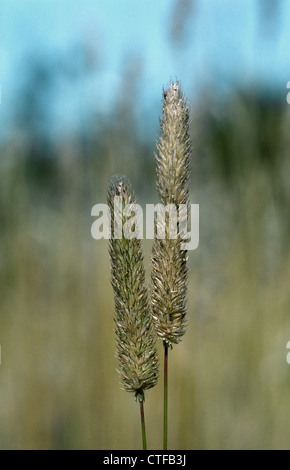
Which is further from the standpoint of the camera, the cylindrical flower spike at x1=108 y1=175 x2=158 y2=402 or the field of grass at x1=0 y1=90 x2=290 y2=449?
the field of grass at x1=0 y1=90 x2=290 y2=449

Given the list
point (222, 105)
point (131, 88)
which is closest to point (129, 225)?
point (131, 88)

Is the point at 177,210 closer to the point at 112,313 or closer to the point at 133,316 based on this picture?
the point at 133,316

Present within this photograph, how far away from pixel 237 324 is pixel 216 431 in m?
0.23

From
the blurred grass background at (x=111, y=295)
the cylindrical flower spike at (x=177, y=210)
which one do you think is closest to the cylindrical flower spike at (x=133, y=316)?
the cylindrical flower spike at (x=177, y=210)

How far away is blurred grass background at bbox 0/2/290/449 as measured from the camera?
4.15ft

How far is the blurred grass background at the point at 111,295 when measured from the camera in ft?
4.15

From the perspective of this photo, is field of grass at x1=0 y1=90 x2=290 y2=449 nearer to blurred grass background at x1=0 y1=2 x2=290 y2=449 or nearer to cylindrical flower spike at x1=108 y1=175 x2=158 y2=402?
blurred grass background at x1=0 y1=2 x2=290 y2=449

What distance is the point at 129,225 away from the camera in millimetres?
659

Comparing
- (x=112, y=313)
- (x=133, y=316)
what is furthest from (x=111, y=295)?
(x=133, y=316)

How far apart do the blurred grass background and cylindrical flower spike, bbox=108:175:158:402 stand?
0.58 m

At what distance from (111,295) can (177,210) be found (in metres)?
0.69

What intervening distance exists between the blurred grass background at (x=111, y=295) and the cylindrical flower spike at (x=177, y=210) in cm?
55

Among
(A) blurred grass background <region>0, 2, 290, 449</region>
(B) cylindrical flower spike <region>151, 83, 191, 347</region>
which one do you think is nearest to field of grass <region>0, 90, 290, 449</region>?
(A) blurred grass background <region>0, 2, 290, 449</region>

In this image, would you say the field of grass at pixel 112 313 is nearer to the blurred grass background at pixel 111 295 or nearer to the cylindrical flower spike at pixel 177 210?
the blurred grass background at pixel 111 295
